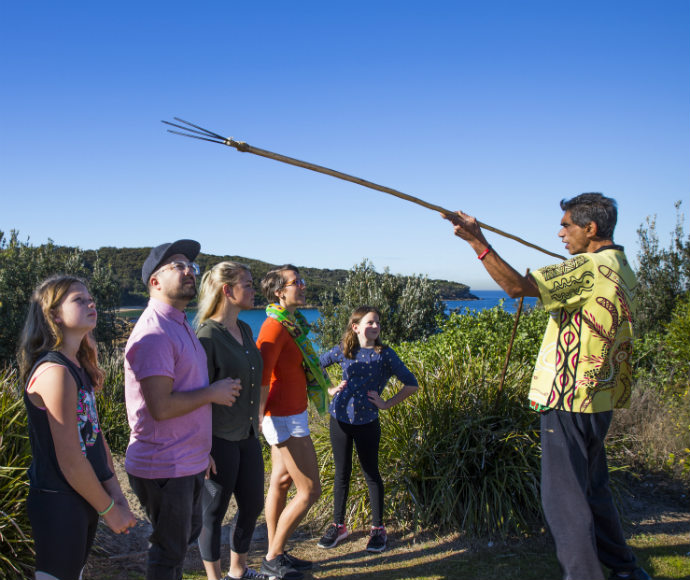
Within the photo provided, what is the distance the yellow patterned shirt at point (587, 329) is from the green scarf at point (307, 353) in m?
1.54

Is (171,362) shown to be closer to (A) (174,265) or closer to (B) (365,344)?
(A) (174,265)

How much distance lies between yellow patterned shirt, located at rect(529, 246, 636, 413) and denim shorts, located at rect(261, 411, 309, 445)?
4.95ft

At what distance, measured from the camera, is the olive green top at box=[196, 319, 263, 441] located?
10.3ft

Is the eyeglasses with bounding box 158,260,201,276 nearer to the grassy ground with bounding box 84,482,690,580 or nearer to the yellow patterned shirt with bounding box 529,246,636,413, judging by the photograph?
the yellow patterned shirt with bounding box 529,246,636,413

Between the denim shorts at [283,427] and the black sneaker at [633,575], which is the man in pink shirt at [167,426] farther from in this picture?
the black sneaker at [633,575]

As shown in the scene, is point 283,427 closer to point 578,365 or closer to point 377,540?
point 377,540

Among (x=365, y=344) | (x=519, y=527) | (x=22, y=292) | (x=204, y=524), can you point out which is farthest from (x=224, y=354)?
(x=22, y=292)

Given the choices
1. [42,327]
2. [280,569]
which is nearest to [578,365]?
[280,569]

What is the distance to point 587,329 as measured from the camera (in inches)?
119

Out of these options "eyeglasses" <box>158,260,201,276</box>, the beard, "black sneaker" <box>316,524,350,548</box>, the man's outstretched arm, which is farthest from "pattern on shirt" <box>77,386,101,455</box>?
"black sneaker" <box>316,524,350,548</box>

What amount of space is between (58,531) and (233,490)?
1167 millimetres

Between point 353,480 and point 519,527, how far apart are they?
137 cm

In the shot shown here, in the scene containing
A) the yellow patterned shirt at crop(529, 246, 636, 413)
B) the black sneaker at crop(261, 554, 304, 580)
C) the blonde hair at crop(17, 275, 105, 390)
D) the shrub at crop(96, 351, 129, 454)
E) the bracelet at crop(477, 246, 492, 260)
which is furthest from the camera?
→ the shrub at crop(96, 351, 129, 454)

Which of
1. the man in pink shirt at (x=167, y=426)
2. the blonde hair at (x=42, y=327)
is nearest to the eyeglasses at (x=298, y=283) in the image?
the man in pink shirt at (x=167, y=426)
